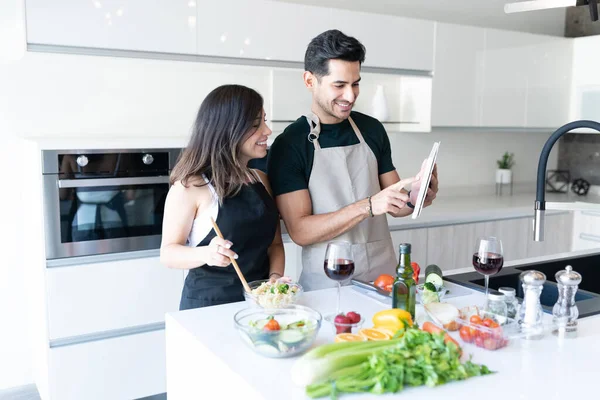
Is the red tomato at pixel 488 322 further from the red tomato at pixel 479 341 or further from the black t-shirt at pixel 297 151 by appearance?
the black t-shirt at pixel 297 151

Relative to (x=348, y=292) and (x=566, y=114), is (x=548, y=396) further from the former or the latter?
(x=566, y=114)

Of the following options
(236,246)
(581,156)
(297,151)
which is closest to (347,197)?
(297,151)

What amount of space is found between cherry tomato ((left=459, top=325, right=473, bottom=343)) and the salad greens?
0.19 meters

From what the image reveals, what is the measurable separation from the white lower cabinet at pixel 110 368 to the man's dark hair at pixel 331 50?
1730 mm

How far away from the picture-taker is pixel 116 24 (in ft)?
9.89

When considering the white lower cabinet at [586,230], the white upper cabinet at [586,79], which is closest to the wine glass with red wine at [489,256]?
the white lower cabinet at [586,230]

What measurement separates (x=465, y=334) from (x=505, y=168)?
155 inches

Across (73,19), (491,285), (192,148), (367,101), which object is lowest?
(491,285)

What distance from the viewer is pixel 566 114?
481 cm

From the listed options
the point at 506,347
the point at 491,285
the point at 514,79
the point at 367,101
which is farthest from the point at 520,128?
the point at 506,347

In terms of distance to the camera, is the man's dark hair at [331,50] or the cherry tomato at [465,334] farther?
the man's dark hair at [331,50]

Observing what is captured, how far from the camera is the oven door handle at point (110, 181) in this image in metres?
2.86

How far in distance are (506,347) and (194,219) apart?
3.57 ft

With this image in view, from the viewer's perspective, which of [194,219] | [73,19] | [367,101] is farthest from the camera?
[367,101]
